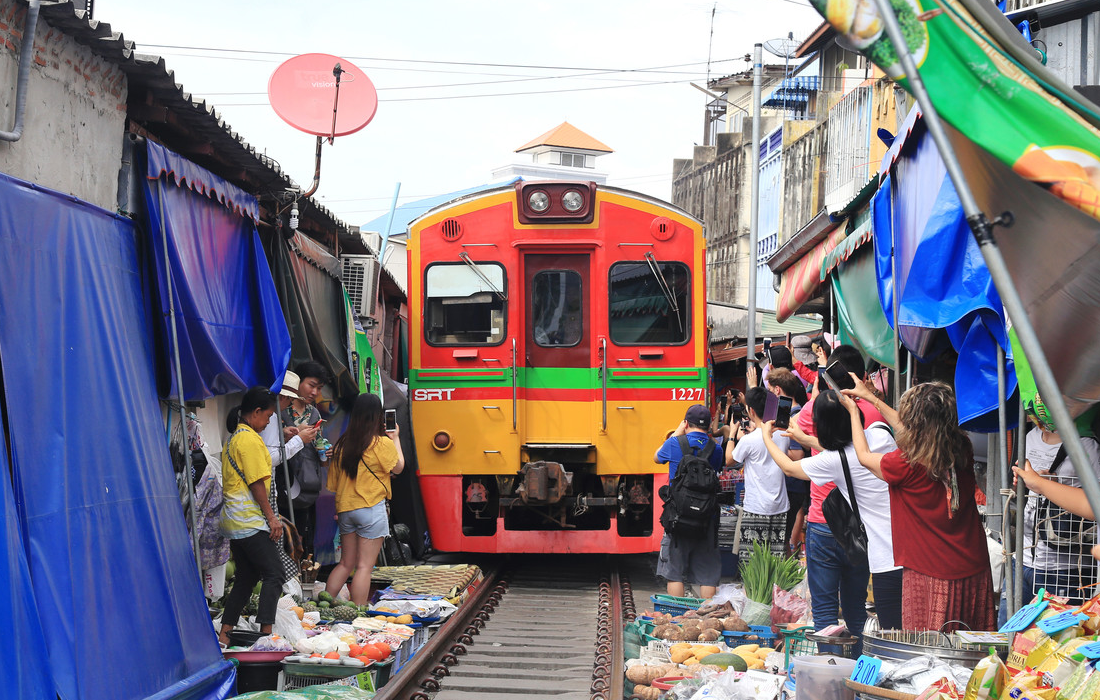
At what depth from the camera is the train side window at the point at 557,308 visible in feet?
32.9

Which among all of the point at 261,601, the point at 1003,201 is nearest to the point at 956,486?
the point at 1003,201

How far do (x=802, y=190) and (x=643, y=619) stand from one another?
Answer: 2077 centimetres

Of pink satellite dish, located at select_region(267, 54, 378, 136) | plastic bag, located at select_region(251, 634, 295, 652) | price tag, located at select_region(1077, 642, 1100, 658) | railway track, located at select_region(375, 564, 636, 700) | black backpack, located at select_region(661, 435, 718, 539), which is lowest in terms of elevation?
railway track, located at select_region(375, 564, 636, 700)

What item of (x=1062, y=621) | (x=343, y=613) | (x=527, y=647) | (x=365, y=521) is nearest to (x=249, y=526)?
(x=343, y=613)

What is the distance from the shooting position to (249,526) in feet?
21.1

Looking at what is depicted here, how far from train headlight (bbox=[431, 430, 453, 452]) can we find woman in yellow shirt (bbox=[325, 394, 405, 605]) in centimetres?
173

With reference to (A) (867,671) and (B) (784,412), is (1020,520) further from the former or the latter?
(B) (784,412)

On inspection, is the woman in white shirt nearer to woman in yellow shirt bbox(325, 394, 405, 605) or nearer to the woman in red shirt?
the woman in red shirt

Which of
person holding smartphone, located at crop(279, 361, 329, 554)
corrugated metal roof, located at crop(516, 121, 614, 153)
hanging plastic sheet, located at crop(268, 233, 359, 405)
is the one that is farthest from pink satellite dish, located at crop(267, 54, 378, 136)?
corrugated metal roof, located at crop(516, 121, 614, 153)

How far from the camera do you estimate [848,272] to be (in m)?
8.06

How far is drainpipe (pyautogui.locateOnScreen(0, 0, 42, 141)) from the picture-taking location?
4.62 meters

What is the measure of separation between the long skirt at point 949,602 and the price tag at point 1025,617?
861 millimetres

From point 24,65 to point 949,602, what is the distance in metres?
4.49

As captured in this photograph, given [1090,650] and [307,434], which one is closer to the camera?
[1090,650]
